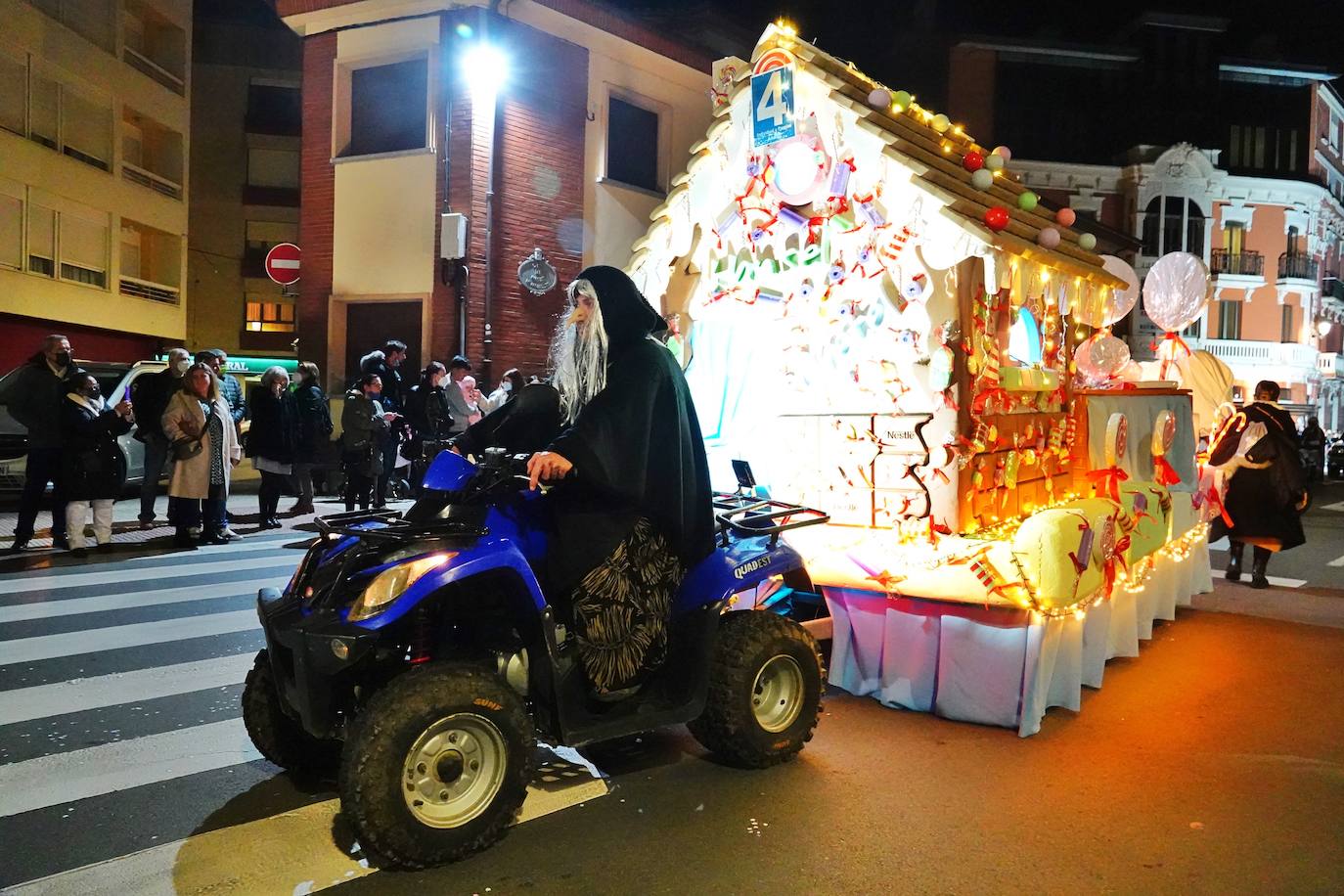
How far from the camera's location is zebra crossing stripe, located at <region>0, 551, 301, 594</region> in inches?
311

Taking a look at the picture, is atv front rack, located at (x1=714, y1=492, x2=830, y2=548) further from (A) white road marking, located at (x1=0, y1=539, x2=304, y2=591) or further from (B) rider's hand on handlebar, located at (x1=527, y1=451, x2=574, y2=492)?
(A) white road marking, located at (x1=0, y1=539, x2=304, y2=591)

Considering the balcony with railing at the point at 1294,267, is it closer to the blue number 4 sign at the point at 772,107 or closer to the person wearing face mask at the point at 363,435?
the person wearing face mask at the point at 363,435

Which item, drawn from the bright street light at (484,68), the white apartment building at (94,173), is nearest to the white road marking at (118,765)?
the bright street light at (484,68)

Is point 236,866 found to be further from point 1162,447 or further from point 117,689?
point 1162,447

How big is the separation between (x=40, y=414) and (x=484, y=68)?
9.28 m

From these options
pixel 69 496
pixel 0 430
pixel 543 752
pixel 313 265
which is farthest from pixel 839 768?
pixel 313 265

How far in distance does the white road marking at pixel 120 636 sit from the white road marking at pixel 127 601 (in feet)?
1.20

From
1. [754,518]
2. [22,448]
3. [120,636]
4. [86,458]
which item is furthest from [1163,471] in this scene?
[22,448]

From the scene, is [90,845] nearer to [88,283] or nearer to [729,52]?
[729,52]

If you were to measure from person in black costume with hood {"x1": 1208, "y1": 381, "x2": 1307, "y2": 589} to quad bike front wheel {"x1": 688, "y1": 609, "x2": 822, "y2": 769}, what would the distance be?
686 cm

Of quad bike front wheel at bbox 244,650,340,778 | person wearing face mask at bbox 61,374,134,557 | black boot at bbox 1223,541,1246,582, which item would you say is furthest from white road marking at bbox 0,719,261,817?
black boot at bbox 1223,541,1246,582

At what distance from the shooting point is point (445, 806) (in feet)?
11.4

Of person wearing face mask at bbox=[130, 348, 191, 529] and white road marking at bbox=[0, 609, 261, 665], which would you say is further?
person wearing face mask at bbox=[130, 348, 191, 529]

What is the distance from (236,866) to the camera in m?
3.43
